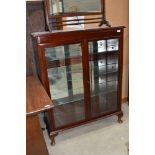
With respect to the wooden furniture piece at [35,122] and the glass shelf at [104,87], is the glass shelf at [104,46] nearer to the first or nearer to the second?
the glass shelf at [104,87]

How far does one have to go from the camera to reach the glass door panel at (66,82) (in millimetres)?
2277

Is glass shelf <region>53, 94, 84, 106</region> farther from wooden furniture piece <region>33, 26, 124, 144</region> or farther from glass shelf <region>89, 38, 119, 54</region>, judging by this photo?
glass shelf <region>89, 38, 119, 54</region>

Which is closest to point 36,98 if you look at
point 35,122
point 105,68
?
point 35,122

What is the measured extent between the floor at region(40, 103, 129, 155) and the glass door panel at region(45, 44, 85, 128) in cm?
19

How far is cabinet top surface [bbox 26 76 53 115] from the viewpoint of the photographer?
1.54 m

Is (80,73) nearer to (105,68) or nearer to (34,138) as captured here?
(105,68)

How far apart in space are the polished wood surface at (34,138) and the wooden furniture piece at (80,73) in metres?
0.55

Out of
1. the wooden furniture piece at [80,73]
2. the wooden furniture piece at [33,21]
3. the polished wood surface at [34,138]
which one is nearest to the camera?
the polished wood surface at [34,138]

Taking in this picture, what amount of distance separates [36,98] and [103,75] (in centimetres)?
112

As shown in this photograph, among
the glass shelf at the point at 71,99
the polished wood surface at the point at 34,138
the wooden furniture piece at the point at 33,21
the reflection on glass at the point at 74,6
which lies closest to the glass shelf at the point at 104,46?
the reflection on glass at the point at 74,6
